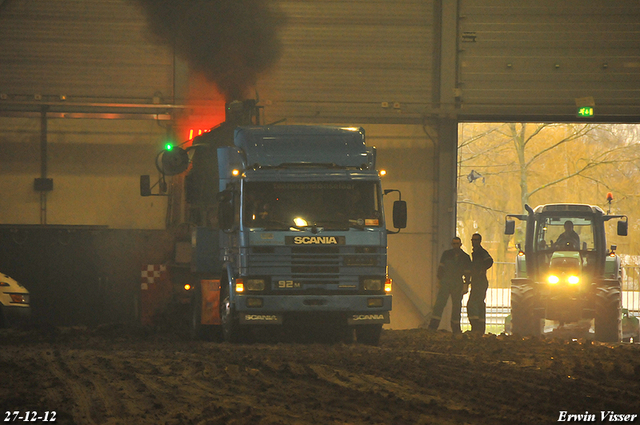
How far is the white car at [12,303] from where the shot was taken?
14.5m

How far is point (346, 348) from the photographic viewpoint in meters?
12.0

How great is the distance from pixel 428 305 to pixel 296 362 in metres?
11.2

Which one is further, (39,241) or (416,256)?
(416,256)

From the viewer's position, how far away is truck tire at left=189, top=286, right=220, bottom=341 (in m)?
14.0

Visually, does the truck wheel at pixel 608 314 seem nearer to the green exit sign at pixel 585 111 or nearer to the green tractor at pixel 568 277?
the green tractor at pixel 568 277

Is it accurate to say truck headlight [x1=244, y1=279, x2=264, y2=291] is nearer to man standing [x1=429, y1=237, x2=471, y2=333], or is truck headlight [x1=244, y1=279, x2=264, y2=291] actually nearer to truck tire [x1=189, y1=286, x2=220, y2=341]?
truck tire [x1=189, y1=286, x2=220, y2=341]

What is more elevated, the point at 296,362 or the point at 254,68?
the point at 254,68

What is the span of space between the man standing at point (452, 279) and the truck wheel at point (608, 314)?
298 cm

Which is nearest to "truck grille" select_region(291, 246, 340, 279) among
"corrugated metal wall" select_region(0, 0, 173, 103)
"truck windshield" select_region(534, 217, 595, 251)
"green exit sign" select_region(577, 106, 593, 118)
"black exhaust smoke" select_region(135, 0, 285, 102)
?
"truck windshield" select_region(534, 217, 595, 251)

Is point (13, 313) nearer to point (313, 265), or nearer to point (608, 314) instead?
point (313, 265)

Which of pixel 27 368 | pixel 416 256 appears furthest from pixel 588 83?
pixel 27 368

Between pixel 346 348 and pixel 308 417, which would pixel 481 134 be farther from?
pixel 308 417

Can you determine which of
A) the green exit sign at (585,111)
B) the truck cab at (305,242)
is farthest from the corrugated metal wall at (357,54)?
the truck cab at (305,242)

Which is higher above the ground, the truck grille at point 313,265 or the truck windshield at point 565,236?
the truck windshield at point 565,236
